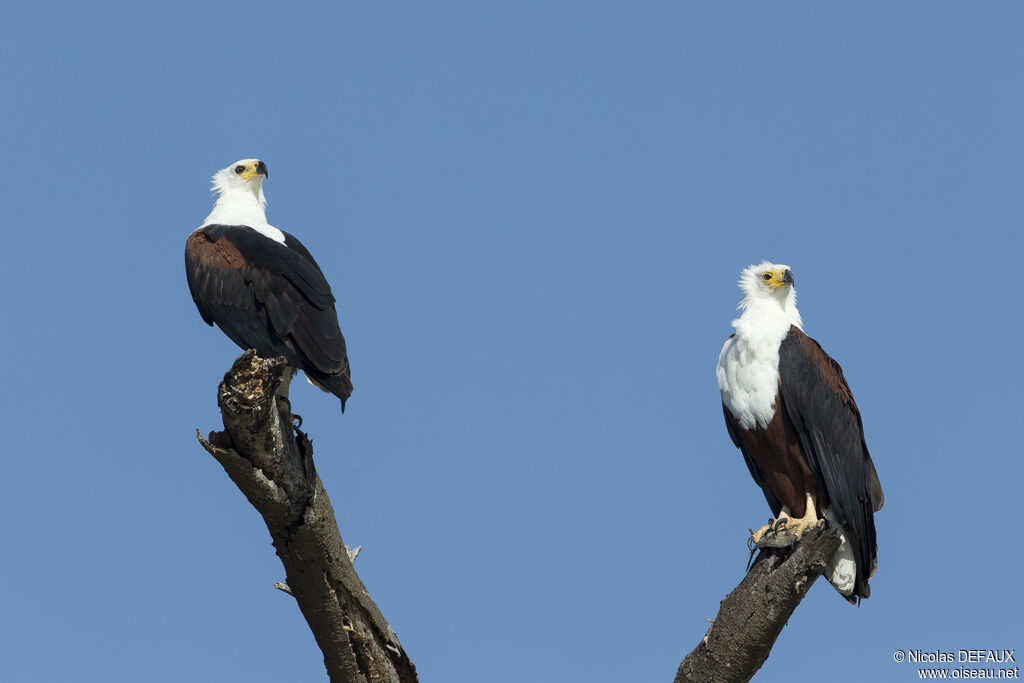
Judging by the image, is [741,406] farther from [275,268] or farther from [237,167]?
[237,167]

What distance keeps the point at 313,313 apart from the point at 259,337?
1.37 feet

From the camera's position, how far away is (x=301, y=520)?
19.3 ft

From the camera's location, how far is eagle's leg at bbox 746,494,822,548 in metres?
6.66

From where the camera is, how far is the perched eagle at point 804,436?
7395 mm

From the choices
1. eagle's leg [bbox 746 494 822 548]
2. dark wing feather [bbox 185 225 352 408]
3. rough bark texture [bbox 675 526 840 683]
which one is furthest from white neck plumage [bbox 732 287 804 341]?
dark wing feather [bbox 185 225 352 408]

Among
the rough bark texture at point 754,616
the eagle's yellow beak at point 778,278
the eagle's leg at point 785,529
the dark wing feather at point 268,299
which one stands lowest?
the rough bark texture at point 754,616

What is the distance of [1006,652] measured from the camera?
23.2 ft

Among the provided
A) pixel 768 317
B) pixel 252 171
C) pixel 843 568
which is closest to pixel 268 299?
pixel 252 171

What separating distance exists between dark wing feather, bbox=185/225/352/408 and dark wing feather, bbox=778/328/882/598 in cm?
279

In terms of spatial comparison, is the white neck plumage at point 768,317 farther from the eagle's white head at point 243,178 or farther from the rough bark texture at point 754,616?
the eagle's white head at point 243,178

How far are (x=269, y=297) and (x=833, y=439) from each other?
146 inches

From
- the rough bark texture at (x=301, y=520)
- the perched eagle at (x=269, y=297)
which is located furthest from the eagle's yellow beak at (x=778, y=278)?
the rough bark texture at (x=301, y=520)

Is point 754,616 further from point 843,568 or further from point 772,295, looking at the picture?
A: point 772,295

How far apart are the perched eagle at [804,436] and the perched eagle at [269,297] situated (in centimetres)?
254
